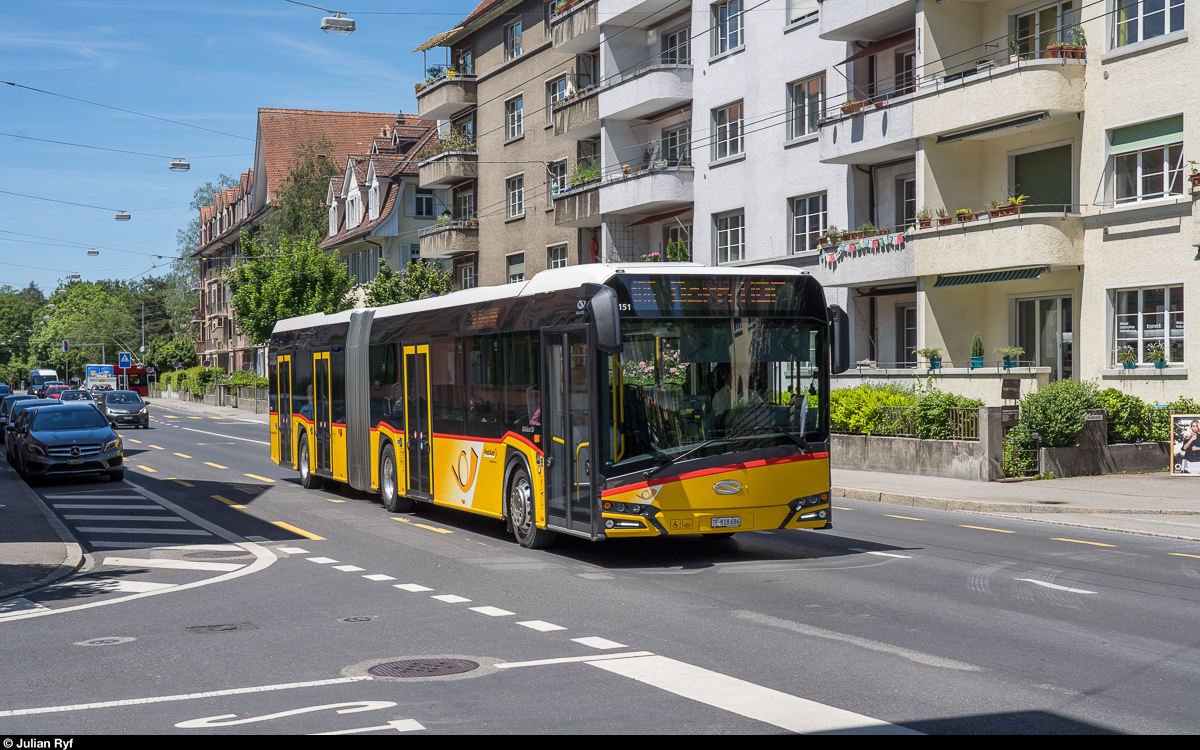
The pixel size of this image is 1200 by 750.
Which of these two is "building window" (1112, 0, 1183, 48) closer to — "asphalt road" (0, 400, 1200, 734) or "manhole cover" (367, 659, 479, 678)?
"asphalt road" (0, 400, 1200, 734)

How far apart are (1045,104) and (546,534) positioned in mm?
16504

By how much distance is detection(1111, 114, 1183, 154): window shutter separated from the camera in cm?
2398

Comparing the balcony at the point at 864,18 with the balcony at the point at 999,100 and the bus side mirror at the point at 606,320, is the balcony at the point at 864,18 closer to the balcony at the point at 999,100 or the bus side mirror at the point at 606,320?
the balcony at the point at 999,100

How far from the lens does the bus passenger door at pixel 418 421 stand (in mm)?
17125

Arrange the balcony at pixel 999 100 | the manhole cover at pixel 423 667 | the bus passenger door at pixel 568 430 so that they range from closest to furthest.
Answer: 1. the manhole cover at pixel 423 667
2. the bus passenger door at pixel 568 430
3. the balcony at pixel 999 100

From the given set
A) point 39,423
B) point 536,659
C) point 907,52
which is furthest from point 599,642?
point 907,52

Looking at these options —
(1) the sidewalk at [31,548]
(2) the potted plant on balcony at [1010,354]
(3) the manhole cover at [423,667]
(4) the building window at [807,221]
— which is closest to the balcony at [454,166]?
(4) the building window at [807,221]

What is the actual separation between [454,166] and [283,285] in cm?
1343

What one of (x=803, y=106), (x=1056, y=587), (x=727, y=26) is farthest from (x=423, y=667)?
(x=727, y=26)

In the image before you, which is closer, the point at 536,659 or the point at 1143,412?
the point at 536,659

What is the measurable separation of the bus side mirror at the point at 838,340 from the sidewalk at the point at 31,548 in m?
7.97

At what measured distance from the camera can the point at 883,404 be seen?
2531cm

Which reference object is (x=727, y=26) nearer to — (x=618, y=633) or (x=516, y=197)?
(x=516, y=197)

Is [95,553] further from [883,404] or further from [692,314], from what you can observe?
[883,404]
